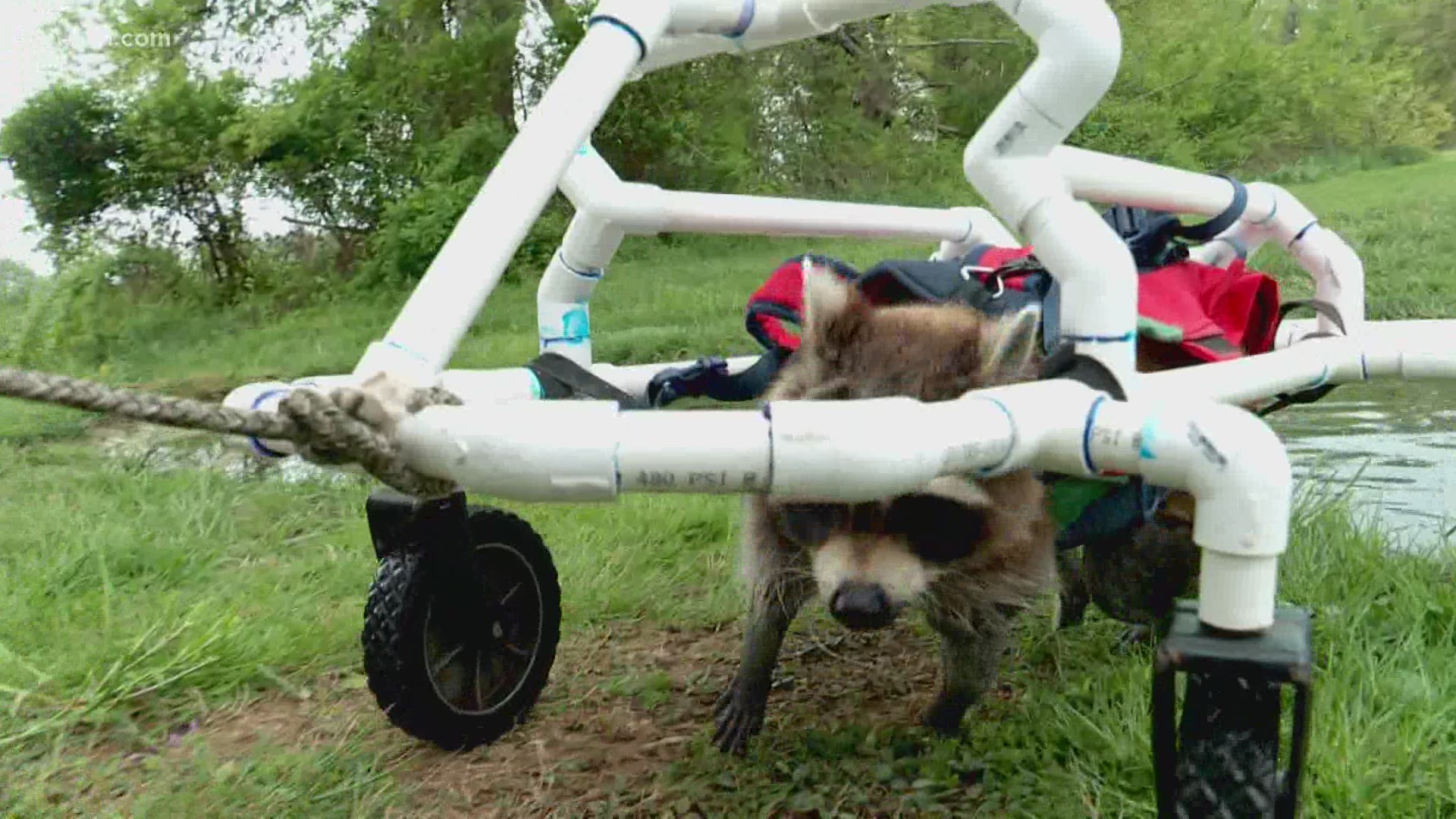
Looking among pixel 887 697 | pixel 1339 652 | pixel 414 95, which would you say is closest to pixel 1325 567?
pixel 1339 652

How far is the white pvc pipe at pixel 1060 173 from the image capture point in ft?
4.78

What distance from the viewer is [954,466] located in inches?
45.1

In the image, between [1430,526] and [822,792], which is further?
[1430,526]

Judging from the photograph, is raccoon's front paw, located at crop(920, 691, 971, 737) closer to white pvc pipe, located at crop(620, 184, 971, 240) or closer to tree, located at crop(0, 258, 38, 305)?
white pvc pipe, located at crop(620, 184, 971, 240)

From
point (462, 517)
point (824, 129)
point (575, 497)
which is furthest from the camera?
point (824, 129)

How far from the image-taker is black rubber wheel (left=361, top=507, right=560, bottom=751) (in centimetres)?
189

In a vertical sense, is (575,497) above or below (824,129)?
below

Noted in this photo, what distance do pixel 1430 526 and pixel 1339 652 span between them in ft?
4.35

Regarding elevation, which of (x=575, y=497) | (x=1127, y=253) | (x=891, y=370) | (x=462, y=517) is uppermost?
(x=1127, y=253)

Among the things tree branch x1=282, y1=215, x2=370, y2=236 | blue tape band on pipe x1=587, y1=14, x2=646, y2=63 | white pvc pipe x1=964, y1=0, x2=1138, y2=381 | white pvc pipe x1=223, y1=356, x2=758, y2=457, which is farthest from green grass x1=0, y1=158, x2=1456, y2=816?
tree branch x1=282, y1=215, x2=370, y2=236

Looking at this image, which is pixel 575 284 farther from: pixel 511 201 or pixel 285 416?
pixel 285 416

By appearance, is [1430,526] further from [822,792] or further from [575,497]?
[575,497]

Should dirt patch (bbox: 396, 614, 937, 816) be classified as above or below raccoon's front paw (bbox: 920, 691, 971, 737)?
below

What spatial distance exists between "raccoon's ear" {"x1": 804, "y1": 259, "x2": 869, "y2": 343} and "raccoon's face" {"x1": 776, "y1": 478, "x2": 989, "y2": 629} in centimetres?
28
